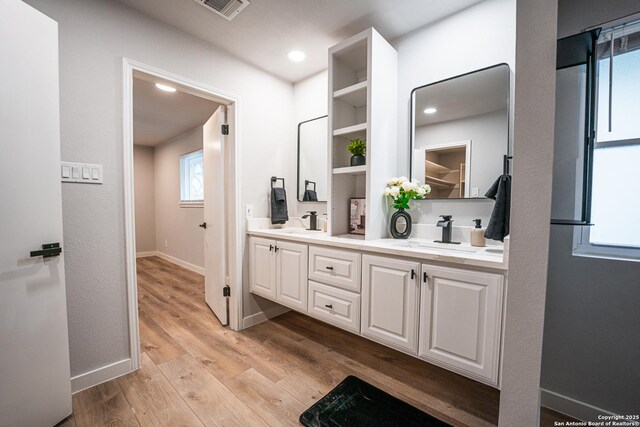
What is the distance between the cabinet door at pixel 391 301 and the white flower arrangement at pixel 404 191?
0.57m

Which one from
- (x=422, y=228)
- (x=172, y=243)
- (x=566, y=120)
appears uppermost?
(x=566, y=120)

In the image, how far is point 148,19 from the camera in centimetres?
186

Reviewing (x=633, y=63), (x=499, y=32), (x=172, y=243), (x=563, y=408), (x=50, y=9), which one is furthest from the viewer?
(x=172, y=243)

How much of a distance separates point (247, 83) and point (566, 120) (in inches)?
93.3

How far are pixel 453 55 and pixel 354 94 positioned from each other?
2.40 ft

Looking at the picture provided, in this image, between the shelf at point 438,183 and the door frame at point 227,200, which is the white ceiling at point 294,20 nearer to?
the door frame at point 227,200

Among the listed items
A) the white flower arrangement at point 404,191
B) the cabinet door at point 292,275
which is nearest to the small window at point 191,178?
the cabinet door at point 292,275

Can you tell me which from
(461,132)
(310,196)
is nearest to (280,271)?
(310,196)

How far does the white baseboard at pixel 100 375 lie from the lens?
1599 mm

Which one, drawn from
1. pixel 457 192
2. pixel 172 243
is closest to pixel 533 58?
pixel 457 192

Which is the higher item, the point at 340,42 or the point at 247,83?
the point at 340,42

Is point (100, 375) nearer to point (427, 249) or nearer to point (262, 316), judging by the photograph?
point (262, 316)

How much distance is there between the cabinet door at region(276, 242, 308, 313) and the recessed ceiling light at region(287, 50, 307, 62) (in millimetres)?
1682

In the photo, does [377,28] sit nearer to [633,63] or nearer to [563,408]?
[633,63]
